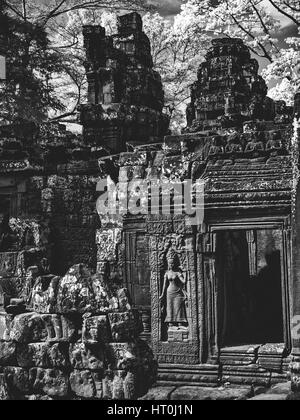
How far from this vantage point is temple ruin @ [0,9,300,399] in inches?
353

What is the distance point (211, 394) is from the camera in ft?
29.7

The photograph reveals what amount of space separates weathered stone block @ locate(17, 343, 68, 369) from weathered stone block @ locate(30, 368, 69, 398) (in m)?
0.08

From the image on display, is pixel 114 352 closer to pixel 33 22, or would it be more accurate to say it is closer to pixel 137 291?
pixel 137 291

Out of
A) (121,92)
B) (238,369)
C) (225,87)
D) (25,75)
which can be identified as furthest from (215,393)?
(25,75)

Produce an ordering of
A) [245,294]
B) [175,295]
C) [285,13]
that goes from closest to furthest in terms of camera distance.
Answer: [175,295]
[245,294]
[285,13]

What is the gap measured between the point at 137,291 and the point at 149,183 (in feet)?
5.69

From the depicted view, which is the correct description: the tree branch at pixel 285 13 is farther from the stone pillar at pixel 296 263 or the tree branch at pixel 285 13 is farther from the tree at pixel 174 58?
the stone pillar at pixel 296 263

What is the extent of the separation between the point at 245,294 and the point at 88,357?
3600 mm

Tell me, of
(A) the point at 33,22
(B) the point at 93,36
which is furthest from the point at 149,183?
(A) the point at 33,22

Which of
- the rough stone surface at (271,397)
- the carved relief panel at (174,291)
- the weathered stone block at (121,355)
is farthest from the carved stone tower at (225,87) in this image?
the rough stone surface at (271,397)

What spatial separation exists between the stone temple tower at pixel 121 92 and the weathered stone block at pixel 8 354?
5.13m

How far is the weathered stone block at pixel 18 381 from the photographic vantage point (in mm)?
9094

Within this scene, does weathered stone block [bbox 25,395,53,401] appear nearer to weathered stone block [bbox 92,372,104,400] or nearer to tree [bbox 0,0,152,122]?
weathered stone block [bbox 92,372,104,400]

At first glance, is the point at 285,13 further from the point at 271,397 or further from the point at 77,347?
the point at 271,397
